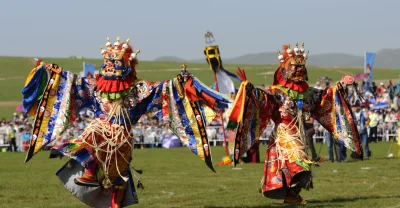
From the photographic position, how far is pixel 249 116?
1173 centimetres

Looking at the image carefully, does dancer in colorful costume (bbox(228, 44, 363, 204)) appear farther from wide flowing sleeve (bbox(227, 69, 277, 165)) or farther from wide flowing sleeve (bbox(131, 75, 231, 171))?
wide flowing sleeve (bbox(131, 75, 231, 171))

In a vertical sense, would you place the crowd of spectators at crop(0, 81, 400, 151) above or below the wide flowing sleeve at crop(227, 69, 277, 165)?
below

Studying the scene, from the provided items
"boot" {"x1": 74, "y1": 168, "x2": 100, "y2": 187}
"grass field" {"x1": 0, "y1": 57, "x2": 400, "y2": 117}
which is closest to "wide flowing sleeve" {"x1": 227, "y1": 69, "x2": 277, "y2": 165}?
"boot" {"x1": 74, "y1": 168, "x2": 100, "y2": 187}

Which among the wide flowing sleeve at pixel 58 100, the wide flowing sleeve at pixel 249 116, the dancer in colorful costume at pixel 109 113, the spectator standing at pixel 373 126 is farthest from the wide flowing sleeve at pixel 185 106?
the spectator standing at pixel 373 126

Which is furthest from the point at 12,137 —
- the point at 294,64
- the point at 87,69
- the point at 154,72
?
the point at 154,72

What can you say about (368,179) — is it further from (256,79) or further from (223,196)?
(256,79)

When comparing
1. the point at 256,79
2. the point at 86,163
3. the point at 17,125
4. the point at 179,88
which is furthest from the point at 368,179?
the point at 256,79

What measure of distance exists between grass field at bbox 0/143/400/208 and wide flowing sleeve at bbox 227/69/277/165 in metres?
0.91

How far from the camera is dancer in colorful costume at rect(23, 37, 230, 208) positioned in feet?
35.1

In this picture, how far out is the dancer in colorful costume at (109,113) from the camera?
10711 millimetres

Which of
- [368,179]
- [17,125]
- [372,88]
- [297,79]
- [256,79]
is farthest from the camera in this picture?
[256,79]

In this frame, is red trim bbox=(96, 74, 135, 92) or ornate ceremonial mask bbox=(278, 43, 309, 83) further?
ornate ceremonial mask bbox=(278, 43, 309, 83)

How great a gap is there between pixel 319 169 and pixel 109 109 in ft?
29.8

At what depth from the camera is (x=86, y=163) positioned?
10602mm
